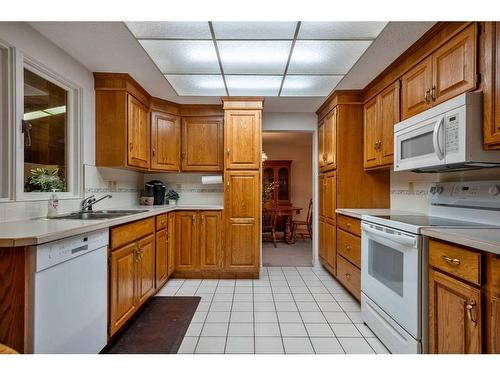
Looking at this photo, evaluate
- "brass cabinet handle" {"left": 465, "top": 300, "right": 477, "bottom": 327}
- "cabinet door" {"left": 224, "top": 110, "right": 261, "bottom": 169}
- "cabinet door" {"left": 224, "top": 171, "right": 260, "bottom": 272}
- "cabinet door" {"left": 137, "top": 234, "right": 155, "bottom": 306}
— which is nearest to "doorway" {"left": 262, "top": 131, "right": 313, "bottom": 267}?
"cabinet door" {"left": 224, "top": 171, "right": 260, "bottom": 272}

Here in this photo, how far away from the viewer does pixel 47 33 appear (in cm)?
191

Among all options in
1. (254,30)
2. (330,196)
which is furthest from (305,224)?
(254,30)

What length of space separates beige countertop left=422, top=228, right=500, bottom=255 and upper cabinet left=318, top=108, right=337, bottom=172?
1801mm

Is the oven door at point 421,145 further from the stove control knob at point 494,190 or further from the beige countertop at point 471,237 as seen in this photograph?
the beige countertop at point 471,237

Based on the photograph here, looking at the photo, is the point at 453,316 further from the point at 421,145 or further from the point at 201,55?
the point at 201,55

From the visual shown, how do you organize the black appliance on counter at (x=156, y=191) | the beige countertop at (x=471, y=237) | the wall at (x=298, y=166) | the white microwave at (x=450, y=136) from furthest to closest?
1. the wall at (x=298, y=166)
2. the black appliance on counter at (x=156, y=191)
3. the white microwave at (x=450, y=136)
4. the beige countertop at (x=471, y=237)

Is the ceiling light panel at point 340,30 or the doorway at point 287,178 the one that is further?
the doorway at point 287,178

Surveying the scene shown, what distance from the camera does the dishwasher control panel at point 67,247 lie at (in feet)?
3.92

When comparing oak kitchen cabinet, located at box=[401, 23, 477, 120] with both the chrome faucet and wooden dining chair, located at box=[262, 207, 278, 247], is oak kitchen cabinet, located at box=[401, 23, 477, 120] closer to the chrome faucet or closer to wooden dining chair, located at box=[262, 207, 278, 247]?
the chrome faucet

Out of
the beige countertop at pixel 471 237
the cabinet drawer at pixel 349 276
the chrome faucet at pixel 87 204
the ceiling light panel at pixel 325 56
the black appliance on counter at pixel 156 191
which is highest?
the ceiling light panel at pixel 325 56

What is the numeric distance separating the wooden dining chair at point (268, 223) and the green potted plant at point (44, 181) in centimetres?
372

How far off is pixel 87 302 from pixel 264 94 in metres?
2.56

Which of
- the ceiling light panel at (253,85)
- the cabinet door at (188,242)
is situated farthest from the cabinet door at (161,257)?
the ceiling light panel at (253,85)
